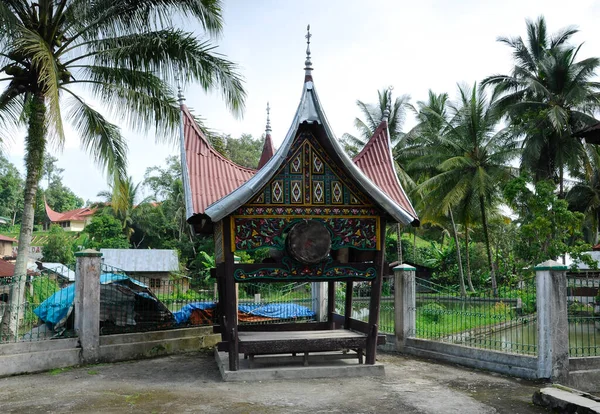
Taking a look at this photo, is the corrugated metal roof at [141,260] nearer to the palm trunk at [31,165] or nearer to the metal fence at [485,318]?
the palm trunk at [31,165]

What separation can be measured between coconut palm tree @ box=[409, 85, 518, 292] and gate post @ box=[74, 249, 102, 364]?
19.6 meters

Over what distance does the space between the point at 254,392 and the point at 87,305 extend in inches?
150

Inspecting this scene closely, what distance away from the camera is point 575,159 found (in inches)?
1013

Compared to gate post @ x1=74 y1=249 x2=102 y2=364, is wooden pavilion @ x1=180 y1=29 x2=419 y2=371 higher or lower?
higher

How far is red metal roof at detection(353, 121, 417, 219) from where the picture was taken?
9.73 meters

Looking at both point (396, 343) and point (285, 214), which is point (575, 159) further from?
point (285, 214)

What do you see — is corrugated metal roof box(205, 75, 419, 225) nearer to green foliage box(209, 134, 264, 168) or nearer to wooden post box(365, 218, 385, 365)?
wooden post box(365, 218, 385, 365)

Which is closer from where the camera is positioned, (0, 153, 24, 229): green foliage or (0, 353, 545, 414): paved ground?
(0, 353, 545, 414): paved ground

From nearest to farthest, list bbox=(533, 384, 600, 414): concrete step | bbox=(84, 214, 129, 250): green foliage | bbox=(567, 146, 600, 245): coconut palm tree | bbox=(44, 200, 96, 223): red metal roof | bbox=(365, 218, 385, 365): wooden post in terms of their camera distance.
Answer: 1. bbox=(533, 384, 600, 414): concrete step
2. bbox=(365, 218, 385, 365): wooden post
3. bbox=(567, 146, 600, 245): coconut palm tree
4. bbox=(84, 214, 129, 250): green foliage
5. bbox=(44, 200, 96, 223): red metal roof

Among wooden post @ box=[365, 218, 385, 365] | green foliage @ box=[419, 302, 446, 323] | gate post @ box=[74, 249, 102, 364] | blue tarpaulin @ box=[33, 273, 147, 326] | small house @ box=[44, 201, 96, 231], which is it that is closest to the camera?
wooden post @ box=[365, 218, 385, 365]

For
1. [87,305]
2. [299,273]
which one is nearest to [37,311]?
[87,305]

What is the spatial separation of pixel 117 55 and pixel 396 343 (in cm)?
814

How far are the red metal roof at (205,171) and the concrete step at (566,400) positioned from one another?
17.4 feet

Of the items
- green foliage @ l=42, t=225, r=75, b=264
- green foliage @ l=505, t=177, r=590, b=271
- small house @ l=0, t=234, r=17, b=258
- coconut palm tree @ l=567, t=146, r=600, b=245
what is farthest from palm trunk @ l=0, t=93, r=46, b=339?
green foliage @ l=42, t=225, r=75, b=264
